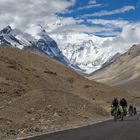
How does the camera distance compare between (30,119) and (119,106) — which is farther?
(119,106)

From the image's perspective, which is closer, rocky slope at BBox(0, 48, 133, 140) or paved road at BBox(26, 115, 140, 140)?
paved road at BBox(26, 115, 140, 140)

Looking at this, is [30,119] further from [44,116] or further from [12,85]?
[12,85]

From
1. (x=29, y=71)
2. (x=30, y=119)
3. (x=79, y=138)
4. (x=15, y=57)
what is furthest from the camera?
(x=15, y=57)

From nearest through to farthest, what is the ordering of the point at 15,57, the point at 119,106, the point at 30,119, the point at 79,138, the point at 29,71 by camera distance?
the point at 79,138
the point at 30,119
the point at 119,106
the point at 29,71
the point at 15,57

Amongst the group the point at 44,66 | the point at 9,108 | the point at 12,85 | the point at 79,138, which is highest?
the point at 44,66

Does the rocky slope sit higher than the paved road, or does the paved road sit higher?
the rocky slope

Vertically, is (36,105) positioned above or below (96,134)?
above

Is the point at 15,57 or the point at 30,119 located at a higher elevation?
the point at 15,57

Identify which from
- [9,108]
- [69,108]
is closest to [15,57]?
[69,108]

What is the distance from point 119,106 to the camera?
4828 cm

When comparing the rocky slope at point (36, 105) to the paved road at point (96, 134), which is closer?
the paved road at point (96, 134)

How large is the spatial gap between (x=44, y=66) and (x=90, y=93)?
11.1 meters

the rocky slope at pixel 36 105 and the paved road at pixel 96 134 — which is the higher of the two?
the rocky slope at pixel 36 105

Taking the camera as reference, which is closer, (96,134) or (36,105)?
(96,134)
